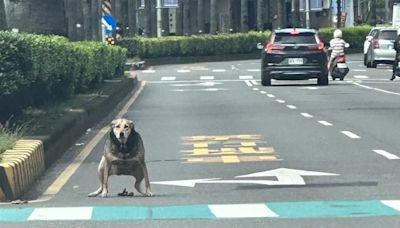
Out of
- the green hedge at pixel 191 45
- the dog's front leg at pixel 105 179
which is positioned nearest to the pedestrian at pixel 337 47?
the green hedge at pixel 191 45

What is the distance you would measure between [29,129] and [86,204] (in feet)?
16.0

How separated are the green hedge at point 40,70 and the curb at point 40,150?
0.69m

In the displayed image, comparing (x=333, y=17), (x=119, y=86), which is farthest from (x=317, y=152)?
(x=333, y=17)

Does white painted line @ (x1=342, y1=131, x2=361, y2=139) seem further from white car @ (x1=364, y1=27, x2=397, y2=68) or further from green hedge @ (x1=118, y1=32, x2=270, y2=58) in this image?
green hedge @ (x1=118, y1=32, x2=270, y2=58)

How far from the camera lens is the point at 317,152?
14.5 meters

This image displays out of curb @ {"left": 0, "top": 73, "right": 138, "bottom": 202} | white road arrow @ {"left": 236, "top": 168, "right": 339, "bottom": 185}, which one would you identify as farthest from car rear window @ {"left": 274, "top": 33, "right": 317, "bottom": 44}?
white road arrow @ {"left": 236, "top": 168, "right": 339, "bottom": 185}

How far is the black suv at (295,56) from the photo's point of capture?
3128 centimetres

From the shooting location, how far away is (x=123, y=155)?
34.2 feet

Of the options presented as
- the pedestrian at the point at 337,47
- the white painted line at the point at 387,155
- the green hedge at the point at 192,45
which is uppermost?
the pedestrian at the point at 337,47

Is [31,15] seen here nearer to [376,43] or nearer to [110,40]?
[110,40]

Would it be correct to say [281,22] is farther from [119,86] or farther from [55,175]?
[55,175]

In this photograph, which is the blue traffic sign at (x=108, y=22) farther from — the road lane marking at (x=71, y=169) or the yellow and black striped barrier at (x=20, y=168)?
the yellow and black striped barrier at (x=20, y=168)

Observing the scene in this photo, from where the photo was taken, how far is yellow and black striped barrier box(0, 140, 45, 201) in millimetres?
10602

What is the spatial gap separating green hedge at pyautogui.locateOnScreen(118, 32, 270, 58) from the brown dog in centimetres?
4464
